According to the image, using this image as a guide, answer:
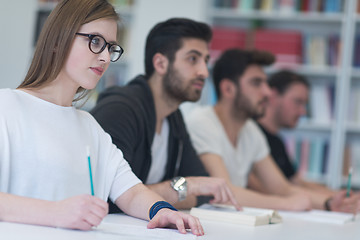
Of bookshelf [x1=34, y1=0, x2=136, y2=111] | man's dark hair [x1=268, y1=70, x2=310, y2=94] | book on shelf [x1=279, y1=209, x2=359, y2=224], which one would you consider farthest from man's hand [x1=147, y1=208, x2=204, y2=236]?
bookshelf [x1=34, y1=0, x2=136, y2=111]

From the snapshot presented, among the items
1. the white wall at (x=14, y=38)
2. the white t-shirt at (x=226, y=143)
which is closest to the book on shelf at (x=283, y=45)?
the white t-shirt at (x=226, y=143)

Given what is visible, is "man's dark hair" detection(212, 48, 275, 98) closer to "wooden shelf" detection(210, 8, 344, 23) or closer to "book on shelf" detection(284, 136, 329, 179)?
"wooden shelf" detection(210, 8, 344, 23)

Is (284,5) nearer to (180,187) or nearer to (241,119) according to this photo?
(241,119)

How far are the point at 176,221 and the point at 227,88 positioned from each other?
1.80 meters

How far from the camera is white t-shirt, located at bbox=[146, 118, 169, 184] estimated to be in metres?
2.05

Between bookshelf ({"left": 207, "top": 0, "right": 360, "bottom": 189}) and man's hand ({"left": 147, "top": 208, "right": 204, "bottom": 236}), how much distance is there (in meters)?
2.83

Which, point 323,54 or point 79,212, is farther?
point 323,54

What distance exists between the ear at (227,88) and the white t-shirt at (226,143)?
19 centimetres

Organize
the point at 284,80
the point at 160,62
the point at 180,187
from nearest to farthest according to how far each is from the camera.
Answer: the point at 180,187
the point at 160,62
the point at 284,80

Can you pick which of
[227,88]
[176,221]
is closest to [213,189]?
[176,221]

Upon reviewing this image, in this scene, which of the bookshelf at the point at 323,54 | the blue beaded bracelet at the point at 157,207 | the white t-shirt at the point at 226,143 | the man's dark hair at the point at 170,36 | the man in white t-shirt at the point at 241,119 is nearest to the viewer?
the blue beaded bracelet at the point at 157,207

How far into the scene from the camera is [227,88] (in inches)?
115

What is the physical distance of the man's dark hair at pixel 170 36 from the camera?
86.4 inches

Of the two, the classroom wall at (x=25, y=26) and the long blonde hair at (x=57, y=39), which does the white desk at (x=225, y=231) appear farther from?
the classroom wall at (x=25, y=26)
